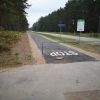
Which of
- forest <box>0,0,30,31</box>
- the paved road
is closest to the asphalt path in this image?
the paved road

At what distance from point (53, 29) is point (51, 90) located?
155m

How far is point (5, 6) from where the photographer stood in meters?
32.6

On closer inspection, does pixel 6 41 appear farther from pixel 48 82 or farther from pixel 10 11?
pixel 48 82

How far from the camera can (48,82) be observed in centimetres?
922

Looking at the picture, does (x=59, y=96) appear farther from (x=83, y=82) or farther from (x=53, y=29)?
(x=53, y=29)

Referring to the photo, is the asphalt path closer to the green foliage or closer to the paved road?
the paved road

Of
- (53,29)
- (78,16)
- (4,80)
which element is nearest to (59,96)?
(4,80)

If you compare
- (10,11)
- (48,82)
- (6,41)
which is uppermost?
(10,11)

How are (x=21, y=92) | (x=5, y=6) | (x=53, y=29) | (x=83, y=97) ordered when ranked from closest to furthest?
(x=83, y=97), (x=21, y=92), (x=5, y=6), (x=53, y=29)

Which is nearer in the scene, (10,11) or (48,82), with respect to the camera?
(48,82)

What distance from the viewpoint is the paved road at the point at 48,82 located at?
7754 mm

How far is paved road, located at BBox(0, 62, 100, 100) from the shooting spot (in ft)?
25.4

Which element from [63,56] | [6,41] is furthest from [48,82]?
[6,41]

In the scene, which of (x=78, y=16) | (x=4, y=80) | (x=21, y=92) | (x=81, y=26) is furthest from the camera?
(x=78, y=16)
